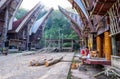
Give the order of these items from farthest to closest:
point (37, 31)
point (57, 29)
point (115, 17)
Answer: point (57, 29)
point (37, 31)
point (115, 17)

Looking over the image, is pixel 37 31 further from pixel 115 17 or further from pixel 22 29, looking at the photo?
pixel 115 17

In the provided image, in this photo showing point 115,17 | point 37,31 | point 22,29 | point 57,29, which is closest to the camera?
point 115,17

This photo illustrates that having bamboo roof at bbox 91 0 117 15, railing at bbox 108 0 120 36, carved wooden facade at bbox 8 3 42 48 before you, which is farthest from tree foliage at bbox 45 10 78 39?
railing at bbox 108 0 120 36

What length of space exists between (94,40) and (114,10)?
9937 millimetres

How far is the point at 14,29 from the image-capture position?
119ft

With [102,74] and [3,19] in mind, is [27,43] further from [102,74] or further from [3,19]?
[102,74]

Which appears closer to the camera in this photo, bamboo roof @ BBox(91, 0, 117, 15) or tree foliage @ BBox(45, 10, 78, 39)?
bamboo roof @ BBox(91, 0, 117, 15)

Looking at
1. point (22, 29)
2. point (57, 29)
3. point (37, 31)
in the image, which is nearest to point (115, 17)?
point (22, 29)

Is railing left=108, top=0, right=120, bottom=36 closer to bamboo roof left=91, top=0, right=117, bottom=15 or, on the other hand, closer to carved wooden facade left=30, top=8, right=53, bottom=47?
bamboo roof left=91, top=0, right=117, bottom=15

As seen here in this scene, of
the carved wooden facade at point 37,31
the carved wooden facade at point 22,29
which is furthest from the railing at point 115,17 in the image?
the carved wooden facade at point 37,31

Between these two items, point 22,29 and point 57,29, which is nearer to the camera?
point 22,29

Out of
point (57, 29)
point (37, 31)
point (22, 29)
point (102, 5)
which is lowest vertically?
point (102, 5)

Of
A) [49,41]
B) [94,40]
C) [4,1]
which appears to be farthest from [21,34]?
[94,40]

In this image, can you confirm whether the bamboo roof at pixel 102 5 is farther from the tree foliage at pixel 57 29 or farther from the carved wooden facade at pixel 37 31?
the tree foliage at pixel 57 29
